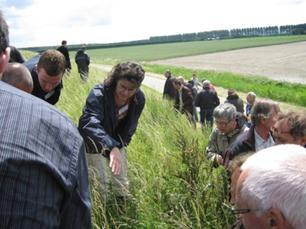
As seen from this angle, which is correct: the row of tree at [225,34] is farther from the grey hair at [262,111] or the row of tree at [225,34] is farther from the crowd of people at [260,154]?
the grey hair at [262,111]

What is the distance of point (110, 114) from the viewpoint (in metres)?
4.14

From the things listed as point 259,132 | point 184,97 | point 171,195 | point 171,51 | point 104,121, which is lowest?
point 171,51

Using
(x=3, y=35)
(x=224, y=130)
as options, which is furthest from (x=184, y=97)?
(x=3, y=35)

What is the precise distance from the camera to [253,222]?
1694 mm

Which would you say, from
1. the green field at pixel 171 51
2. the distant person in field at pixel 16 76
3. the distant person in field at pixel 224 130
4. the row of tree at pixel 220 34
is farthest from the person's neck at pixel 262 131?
the row of tree at pixel 220 34

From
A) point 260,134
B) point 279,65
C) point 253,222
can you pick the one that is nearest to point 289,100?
point 260,134

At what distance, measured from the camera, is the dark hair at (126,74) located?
Answer: 160 inches

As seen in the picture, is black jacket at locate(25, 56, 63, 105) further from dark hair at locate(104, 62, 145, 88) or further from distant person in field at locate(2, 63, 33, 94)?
distant person in field at locate(2, 63, 33, 94)

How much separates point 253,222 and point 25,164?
87 cm

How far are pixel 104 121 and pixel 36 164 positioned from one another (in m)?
2.91

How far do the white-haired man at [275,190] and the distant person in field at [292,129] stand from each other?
2063 millimetres

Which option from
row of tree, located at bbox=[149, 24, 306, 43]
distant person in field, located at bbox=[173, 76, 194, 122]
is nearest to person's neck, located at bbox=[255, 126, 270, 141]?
distant person in field, located at bbox=[173, 76, 194, 122]

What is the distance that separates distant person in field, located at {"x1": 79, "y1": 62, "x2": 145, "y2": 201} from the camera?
3.89 m

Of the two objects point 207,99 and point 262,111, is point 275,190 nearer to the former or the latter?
point 262,111
